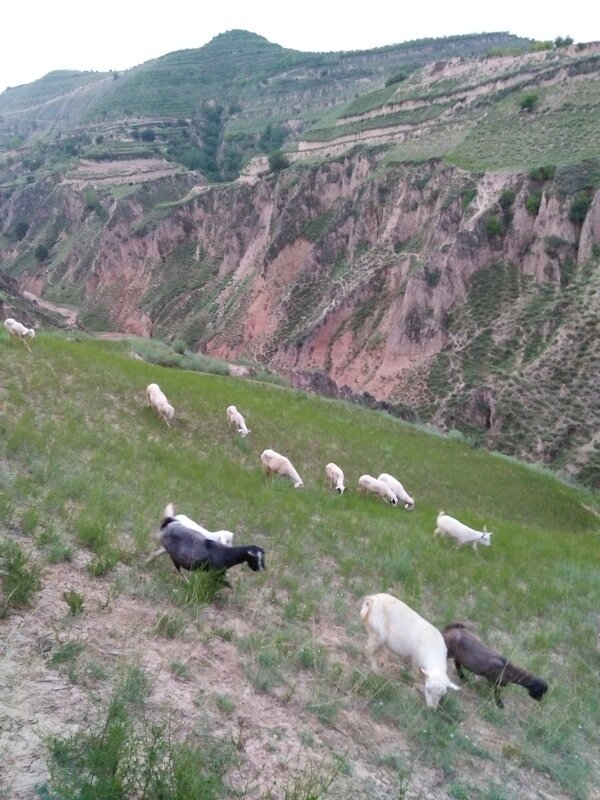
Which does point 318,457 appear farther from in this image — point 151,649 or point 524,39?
point 524,39

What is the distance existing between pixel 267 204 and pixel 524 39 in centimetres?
11641

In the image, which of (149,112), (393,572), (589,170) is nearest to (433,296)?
(589,170)

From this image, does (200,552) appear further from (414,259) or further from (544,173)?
(414,259)

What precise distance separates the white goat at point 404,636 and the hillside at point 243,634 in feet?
0.93

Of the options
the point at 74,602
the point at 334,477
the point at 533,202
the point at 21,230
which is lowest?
the point at 21,230

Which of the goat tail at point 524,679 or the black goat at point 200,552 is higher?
the black goat at point 200,552

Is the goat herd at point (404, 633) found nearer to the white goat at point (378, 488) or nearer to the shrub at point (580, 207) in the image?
the white goat at point (378, 488)

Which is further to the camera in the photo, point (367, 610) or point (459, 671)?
point (459, 671)

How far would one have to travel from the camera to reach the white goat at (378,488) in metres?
15.5

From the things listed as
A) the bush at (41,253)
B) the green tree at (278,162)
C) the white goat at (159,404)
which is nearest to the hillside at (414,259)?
the green tree at (278,162)

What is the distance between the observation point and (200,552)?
7.39m

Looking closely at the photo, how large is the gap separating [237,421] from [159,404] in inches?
84.6

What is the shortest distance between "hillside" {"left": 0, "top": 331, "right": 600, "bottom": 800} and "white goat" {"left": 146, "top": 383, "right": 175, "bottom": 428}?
0.41 m

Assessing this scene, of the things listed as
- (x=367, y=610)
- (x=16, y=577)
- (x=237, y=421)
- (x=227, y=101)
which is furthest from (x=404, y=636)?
(x=227, y=101)
